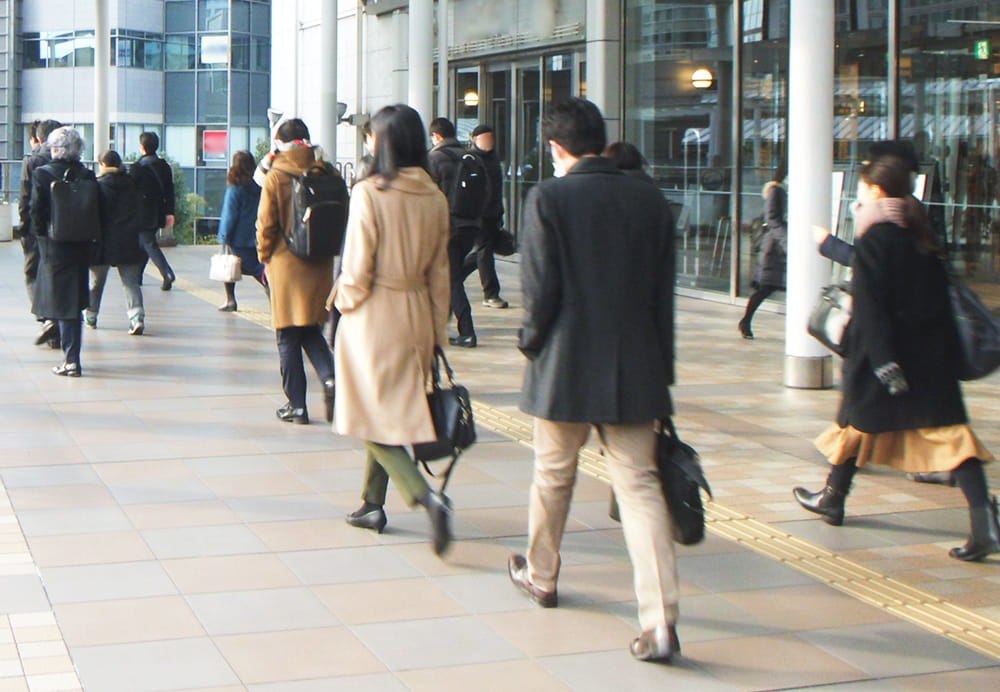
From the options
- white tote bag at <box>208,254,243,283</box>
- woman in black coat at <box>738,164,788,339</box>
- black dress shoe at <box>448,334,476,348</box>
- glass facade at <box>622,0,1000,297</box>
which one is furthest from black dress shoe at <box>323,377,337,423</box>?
glass facade at <box>622,0,1000,297</box>

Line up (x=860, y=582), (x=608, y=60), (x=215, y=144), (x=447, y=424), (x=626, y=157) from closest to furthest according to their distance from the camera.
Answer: (x=860, y=582) < (x=447, y=424) < (x=626, y=157) < (x=608, y=60) < (x=215, y=144)

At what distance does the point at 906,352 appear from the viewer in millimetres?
5840

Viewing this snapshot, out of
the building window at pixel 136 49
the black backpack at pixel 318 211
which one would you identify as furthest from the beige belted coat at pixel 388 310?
the building window at pixel 136 49

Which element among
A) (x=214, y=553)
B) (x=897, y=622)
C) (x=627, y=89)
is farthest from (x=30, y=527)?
(x=627, y=89)

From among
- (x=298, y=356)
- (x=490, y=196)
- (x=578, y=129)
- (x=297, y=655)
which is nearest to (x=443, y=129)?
(x=490, y=196)

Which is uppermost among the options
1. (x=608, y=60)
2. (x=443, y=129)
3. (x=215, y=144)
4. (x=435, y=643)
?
(x=215, y=144)

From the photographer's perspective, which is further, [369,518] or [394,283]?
[369,518]

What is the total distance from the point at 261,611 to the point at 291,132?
3806mm

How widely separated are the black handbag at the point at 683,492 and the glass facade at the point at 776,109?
24.9 feet

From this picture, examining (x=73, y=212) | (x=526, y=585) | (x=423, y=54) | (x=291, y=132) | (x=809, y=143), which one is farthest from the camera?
(x=423, y=54)

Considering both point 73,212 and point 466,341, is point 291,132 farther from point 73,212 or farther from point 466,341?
point 466,341

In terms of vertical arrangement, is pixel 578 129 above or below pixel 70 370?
above

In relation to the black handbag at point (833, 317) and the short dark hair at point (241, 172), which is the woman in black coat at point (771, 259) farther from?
the black handbag at point (833, 317)

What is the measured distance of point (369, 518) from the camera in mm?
6156
